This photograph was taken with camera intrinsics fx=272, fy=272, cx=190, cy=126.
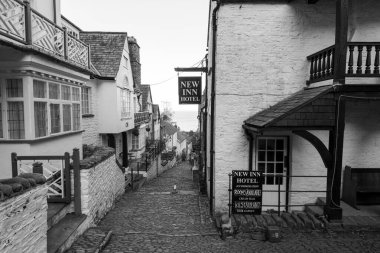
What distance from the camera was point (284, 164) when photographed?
27.9ft

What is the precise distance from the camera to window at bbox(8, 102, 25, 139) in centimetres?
736

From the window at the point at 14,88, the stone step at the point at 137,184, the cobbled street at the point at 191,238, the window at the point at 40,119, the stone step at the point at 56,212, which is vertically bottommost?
the stone step at the point at 137,184

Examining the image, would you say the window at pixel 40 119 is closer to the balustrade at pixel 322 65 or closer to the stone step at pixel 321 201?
the balustrade at pixel 322 65

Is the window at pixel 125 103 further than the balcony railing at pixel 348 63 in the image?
Yes

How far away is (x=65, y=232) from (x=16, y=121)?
3.49 m

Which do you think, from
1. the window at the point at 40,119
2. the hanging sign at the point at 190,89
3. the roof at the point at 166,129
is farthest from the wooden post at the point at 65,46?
the roof at the point at 166,129

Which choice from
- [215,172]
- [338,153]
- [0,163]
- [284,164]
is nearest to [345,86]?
[338,153]

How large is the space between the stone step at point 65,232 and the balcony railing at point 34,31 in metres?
4.45

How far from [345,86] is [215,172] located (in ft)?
13.9

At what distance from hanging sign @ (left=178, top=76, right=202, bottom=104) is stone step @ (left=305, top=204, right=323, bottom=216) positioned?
6016 mm

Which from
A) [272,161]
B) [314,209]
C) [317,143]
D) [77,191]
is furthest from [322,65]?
[77,191]

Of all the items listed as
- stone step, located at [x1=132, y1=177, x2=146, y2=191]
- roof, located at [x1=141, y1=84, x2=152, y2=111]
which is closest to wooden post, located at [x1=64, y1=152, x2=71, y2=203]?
stone step, located at [x1=132, y1=177, x2=146, y2=191]

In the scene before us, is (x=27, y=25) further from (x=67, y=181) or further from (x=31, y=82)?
(x=67, y=181)

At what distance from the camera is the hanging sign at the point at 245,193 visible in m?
7.29
